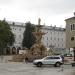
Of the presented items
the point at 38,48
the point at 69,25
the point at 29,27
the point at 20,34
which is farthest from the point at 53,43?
the point at 38,48

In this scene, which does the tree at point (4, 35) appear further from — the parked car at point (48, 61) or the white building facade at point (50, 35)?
the parked car at point (48, 61)

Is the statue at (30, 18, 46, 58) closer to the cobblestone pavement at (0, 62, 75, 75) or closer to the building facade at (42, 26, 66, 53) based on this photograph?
the cobblestone pavement at (0, 62, 75, 75)

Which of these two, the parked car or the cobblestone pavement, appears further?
the parked car

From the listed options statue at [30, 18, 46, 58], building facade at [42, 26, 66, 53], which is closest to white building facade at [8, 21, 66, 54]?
building facade at [42, 26, 66, 53]

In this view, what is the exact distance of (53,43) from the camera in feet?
492

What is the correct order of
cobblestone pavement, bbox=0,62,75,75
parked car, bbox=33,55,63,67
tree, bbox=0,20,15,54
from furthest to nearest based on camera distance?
tree, bbox=0,20,15,54, parked car, bbox=33,55,63,67, cobblestone pavement, bbox=0,62,75,75

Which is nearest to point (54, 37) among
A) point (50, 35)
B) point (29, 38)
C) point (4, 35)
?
point (50, 35)

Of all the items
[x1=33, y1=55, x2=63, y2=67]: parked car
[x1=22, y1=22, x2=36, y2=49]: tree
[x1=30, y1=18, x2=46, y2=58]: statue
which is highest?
[x1=22, y1=22, x2=36, y2=49]: tree

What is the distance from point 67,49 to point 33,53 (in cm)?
1357

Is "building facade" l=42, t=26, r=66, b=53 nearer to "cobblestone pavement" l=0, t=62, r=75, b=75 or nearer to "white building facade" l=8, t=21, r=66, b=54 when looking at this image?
"white building facade" l=8, t=21, r=66, b=54

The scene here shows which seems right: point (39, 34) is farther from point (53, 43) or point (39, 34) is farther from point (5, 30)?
point (53, 43)

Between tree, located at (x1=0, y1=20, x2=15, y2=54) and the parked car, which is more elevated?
tree, located at (x1=0, y1=20, x2=15, y2=54)

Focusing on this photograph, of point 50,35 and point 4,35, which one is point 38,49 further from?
point 50,35

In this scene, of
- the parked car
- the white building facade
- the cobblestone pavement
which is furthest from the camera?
the white building facade
